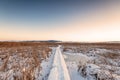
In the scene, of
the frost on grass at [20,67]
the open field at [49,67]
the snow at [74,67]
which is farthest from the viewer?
the snow at [74,67]

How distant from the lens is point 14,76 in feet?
19.5

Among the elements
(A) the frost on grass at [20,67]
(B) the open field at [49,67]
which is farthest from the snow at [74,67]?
(A) the frost on grass at [20,67]

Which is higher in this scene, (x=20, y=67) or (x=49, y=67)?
(x=20, y=67)

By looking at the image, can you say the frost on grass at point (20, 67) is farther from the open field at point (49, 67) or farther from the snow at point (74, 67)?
the snow at point (74, 67)

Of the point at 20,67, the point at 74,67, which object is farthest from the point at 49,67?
the point at 20,67

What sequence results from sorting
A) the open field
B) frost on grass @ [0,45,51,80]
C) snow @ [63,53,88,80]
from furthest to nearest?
1. snow @ [63,53,88,80]
2. the open field
3. frost on grass @ [0,45,51,80]

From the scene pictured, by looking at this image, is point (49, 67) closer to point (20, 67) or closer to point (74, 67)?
point (74, 67)

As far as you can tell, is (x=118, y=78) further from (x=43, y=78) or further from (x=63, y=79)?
(x=43, y=78)

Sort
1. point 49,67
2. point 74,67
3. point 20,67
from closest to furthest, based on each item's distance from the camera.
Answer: point 20,67 → point 49,67 → point 74,67

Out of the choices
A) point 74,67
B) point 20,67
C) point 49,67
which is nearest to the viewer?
point 20,67

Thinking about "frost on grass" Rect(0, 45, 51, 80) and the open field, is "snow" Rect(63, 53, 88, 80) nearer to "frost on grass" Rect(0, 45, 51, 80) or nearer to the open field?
the open field

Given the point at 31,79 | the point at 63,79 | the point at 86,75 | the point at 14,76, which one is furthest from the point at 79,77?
the point at 14,76

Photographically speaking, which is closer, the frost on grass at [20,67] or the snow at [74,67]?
the frost on grass at [20,67]

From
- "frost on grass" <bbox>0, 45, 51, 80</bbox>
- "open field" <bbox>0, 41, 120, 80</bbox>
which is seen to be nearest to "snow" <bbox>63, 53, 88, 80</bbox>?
"open field" <bbox>0, 41, 120, 80</bbox>
